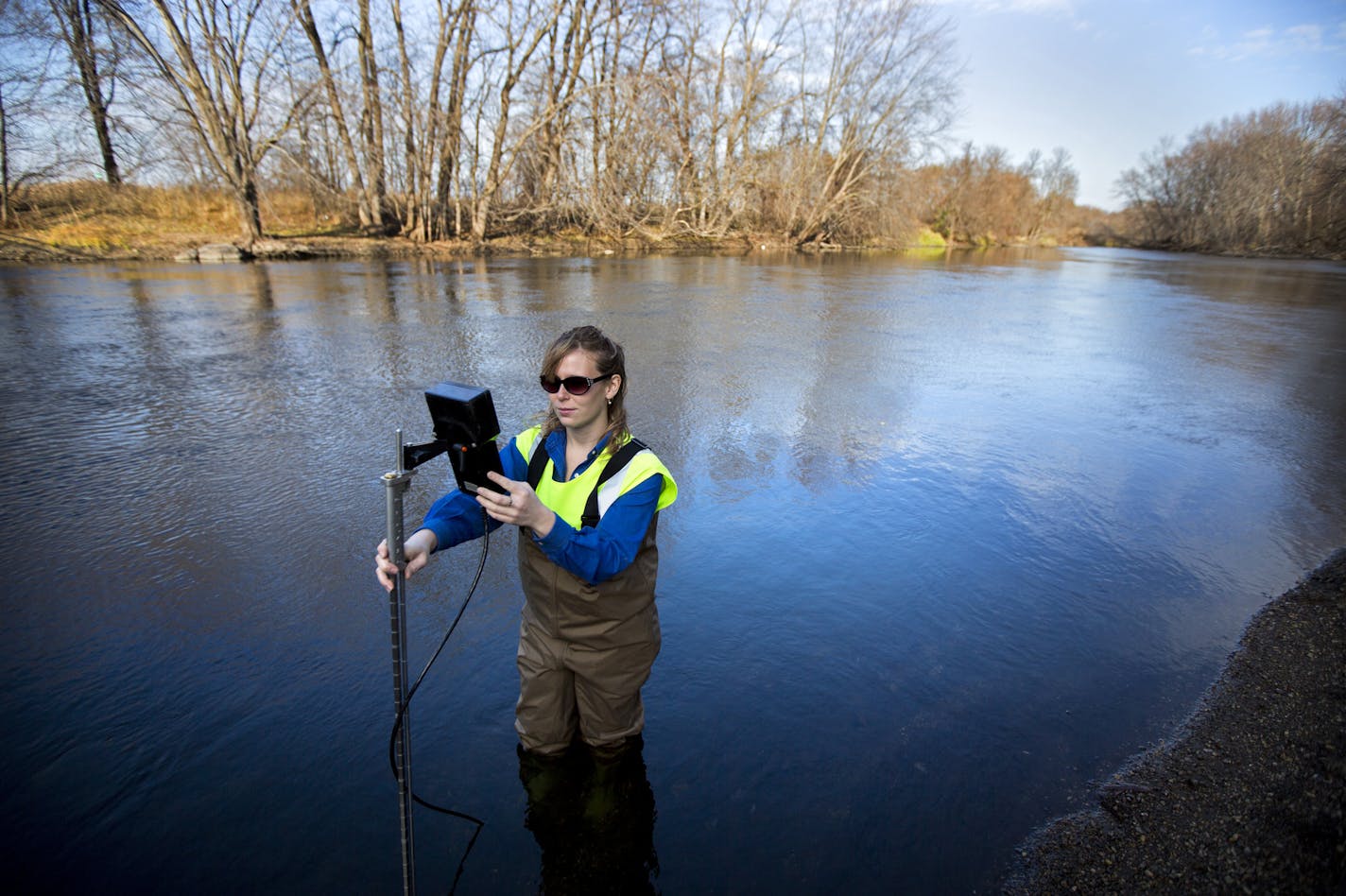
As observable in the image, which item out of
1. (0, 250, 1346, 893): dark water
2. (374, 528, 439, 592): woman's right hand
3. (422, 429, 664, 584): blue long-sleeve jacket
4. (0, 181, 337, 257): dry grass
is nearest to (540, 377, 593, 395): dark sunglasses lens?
(422, 429, 664, 584): blue long-sleeve jacket

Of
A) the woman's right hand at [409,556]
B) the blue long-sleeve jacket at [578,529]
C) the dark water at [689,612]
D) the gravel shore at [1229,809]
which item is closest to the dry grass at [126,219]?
the dark water at [689,612]

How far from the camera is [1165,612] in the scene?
11.8ft

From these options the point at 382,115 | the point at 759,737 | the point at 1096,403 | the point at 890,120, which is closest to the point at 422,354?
the point at 759,737

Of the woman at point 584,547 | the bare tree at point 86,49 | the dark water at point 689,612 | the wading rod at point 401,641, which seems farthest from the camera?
the bare tree at point 86,49

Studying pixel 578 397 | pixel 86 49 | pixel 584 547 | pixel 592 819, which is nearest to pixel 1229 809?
pixel 592 819

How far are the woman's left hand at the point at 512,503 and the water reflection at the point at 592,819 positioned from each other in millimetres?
1105

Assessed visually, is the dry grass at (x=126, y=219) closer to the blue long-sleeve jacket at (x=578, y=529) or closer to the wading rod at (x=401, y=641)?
the blue long-sleeve jacket at (x=578, y=529)

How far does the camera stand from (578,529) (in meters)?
2.10

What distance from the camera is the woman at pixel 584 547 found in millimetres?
2020

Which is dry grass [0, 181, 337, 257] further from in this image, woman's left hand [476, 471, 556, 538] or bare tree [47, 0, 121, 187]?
woman's left hand [476, 471, 556, 538]

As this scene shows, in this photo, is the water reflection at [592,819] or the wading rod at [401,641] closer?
the wading rod at [401,641]

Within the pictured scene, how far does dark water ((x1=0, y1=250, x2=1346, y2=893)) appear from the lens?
2277 mm

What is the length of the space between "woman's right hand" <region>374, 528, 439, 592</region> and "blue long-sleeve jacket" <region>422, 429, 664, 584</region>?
1.6 inches

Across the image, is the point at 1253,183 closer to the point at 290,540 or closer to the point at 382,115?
the point at 382,115
